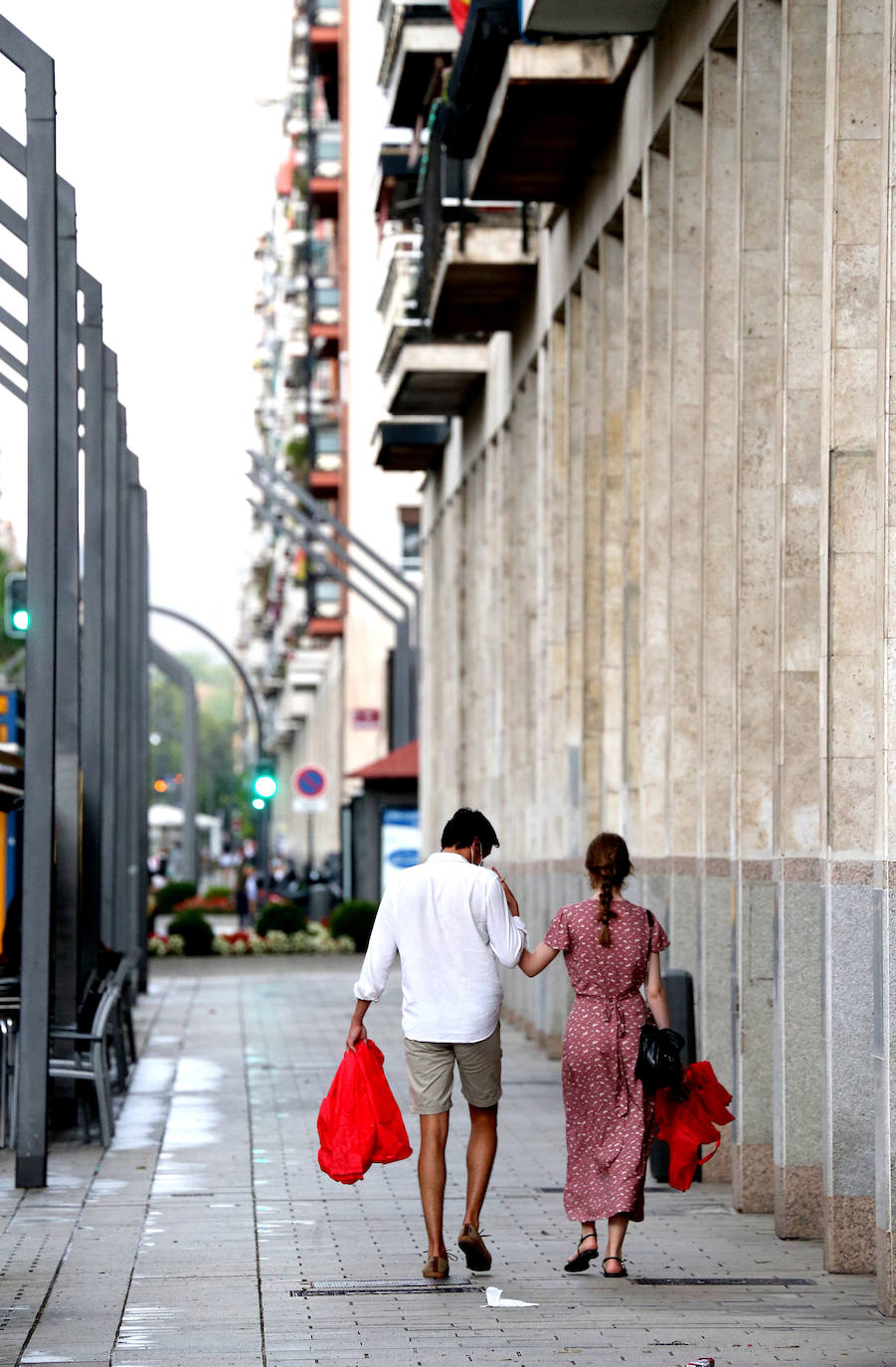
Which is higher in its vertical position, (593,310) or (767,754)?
(593,310)

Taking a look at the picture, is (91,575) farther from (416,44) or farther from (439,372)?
(416,44)

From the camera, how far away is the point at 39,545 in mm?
13375

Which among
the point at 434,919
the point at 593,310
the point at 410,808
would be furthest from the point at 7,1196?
the point at 410,808

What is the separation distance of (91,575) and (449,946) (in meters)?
8.81

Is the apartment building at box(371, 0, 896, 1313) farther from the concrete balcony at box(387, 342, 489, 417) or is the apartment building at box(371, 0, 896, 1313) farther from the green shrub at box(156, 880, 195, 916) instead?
the green shrub at box(156, 880, 195, 916)

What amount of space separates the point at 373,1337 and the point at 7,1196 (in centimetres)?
443

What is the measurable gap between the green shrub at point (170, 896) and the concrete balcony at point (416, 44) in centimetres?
2678

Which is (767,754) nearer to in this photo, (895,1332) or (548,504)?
(895,1332)

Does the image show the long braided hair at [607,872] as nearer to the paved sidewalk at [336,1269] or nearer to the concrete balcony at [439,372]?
the paved sidewalk at [336,1269]

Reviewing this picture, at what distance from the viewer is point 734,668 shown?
13.2 m

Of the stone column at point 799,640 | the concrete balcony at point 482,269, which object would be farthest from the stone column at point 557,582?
the stone column at point 799,640

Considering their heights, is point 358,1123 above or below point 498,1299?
above

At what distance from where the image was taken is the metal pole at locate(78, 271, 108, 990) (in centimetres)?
1806

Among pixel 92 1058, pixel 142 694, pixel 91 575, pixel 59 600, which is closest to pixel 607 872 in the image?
pixel 92 1058
